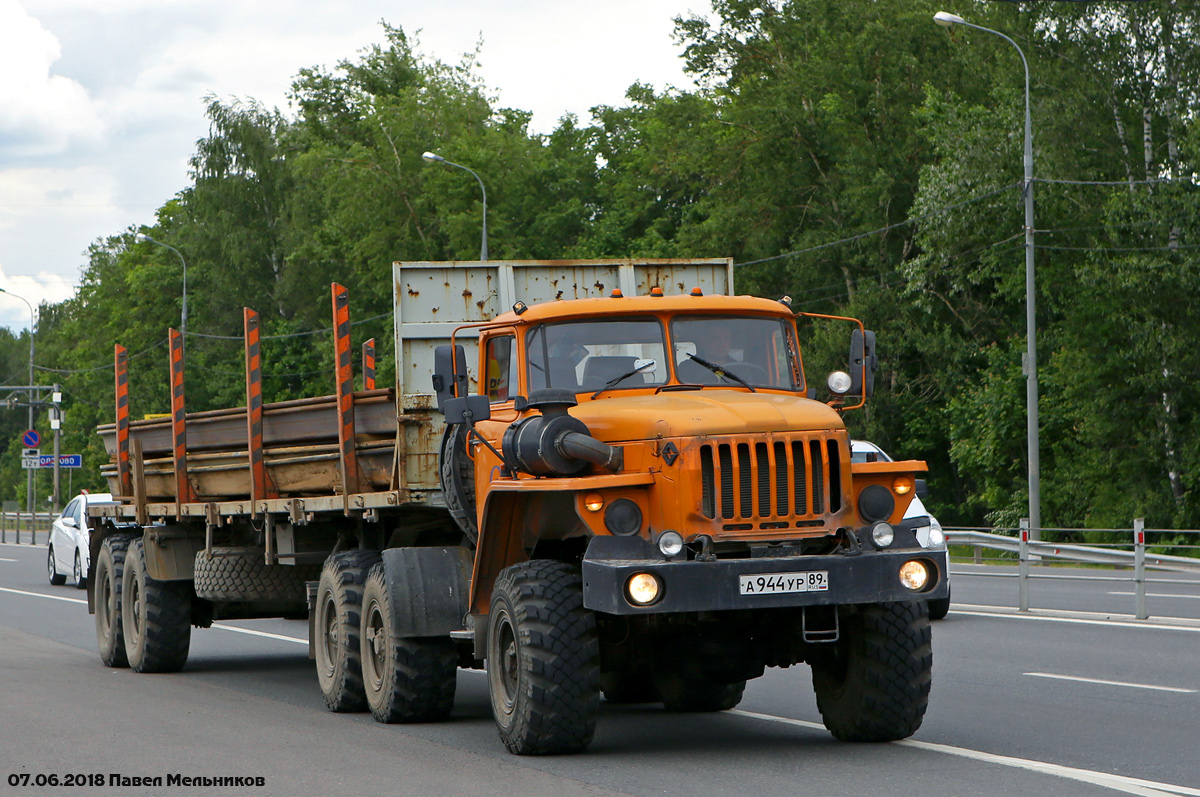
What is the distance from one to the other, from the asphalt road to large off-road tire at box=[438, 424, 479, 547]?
4.34 ft

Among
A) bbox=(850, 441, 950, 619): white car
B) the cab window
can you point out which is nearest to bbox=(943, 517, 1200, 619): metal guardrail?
bbox=(850, 441, 950, 619): white car

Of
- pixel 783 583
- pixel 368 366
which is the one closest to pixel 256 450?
pixel 368 366

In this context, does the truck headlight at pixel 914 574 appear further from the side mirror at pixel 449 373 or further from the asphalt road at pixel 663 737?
the side mirror at pixel 449 373

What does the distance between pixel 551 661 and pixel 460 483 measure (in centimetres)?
201

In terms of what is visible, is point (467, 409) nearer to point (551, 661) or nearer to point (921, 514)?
point (551, 661)

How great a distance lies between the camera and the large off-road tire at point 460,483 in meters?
10.2

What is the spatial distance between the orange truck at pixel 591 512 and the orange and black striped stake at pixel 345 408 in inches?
0.8

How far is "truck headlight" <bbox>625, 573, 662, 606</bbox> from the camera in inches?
326

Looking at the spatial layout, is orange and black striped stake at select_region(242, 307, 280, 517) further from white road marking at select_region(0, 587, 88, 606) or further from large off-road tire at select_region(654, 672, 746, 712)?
white road marking at select_region(0, 587, 88, 606)

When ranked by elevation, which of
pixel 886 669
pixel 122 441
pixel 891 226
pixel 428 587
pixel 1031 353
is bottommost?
pixel 886 669

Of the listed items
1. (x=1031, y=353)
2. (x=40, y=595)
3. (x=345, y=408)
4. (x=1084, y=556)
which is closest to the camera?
(x=345, y=408)

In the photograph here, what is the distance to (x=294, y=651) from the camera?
1730cm

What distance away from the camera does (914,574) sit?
28.5 ft

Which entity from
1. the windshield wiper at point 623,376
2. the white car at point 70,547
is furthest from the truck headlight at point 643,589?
the white car at point 70,547
